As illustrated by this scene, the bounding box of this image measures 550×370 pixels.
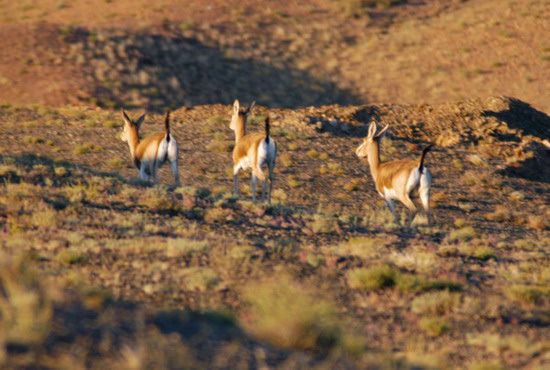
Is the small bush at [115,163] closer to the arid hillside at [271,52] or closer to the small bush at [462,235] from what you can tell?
the small bush at [462,235]

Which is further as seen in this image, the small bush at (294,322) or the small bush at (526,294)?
the small bush at (526,294)

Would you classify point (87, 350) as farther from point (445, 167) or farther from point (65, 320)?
point (445, 167)

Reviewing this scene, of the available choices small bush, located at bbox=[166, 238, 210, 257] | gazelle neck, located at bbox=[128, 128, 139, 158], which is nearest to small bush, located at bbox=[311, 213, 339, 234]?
small bush, located at bbox=[166, 238, 210, 257]

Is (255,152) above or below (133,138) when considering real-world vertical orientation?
above

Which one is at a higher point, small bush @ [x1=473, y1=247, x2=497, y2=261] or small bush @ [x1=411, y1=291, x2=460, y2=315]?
small bush @ [x1=411, y1=291, x2=460, y2=315]

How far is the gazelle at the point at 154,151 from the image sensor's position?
18.0 meters

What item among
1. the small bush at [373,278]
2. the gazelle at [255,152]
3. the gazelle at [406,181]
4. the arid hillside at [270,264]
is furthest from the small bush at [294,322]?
the gazelle at [255,152]

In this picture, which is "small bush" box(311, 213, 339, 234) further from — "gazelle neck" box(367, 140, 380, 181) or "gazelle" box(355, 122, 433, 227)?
"gazelle neck" box(367, 140, 380, 181)

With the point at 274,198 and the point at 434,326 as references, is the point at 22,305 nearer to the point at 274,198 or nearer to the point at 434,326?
the point at 434,326

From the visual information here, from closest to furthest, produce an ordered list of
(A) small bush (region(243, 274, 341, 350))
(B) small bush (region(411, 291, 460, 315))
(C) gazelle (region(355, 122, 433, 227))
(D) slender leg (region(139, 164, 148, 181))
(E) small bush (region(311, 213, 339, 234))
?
(A) small bush (region(243, 274, 341, 350)) → (B) small bush (region(411, 291, 460, 315)) → (E) small bush (region(311, 213, 339, 234)) → (C) gazelle (region(355, 122, 433, 227)) → (D) slender leg (region(139, 164, 148, 181))

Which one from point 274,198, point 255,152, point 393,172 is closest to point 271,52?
point 274,198

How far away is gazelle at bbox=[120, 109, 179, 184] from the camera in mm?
18000

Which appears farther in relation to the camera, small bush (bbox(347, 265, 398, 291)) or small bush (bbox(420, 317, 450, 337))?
small bush (bbox(347, 265, 398, 291))

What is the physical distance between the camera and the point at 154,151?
1822cm
